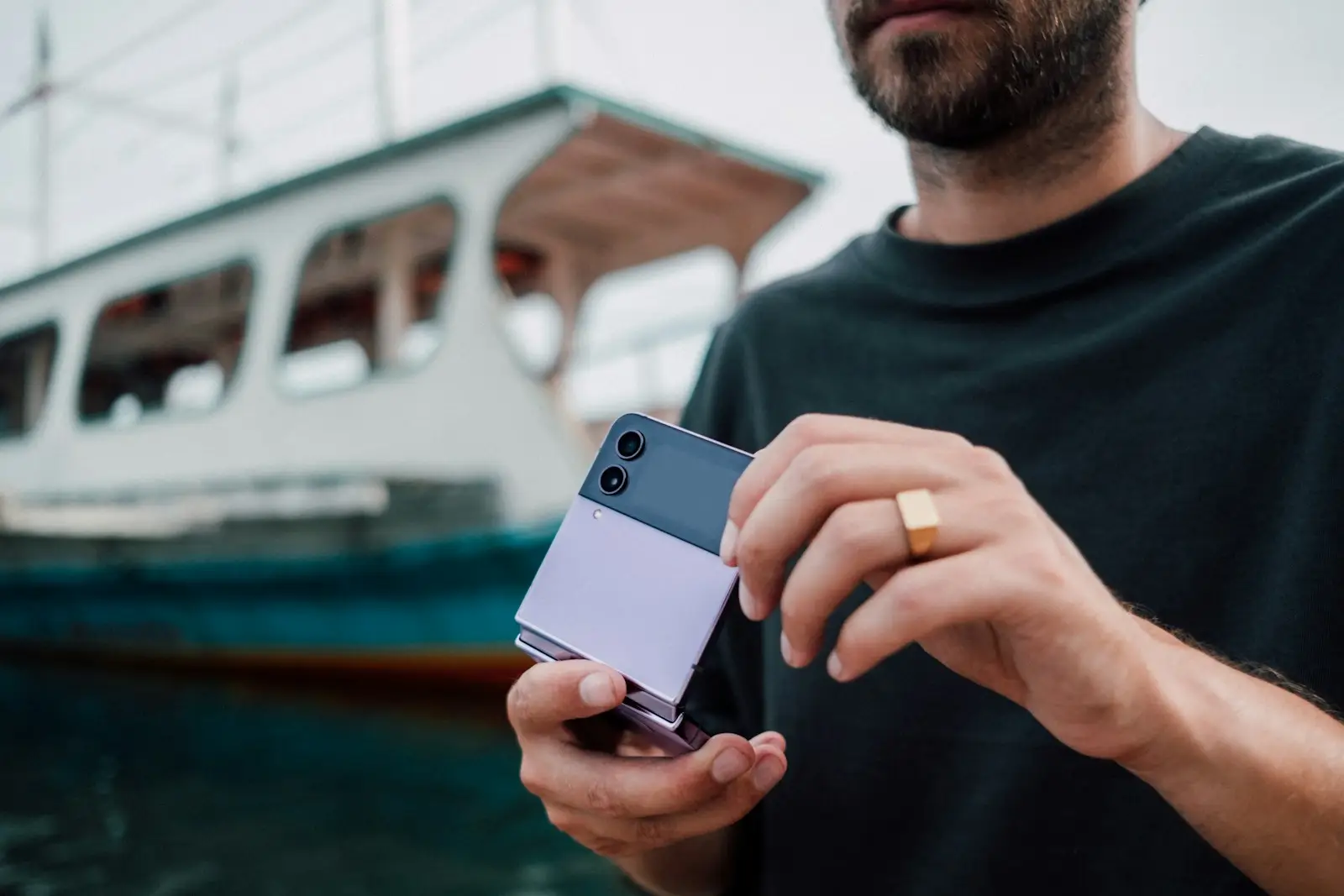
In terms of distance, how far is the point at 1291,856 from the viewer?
0.52 m

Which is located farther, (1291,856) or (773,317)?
(773,317)

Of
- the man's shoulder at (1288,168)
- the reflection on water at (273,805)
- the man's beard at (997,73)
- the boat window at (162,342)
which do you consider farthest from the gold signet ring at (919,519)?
the boat window at (162,342)

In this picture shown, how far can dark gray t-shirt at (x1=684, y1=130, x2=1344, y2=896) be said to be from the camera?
0.74 m

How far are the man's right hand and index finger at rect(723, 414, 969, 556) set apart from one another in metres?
0.18

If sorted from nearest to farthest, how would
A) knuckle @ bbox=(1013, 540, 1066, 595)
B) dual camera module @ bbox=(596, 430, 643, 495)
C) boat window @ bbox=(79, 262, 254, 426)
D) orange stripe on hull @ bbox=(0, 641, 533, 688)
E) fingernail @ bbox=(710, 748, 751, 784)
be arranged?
knuckle @ bbox=(1013, 540, 1066, 595) → fingernail @ bbox=(710, 748, 751, 784) → dual camera module @ bbox=(596, 430, 643, 495) → orange stripe on hull @ bbox=(0, 641, 533, 688) → boat window @ bbox=(79, 262, 254, 426)

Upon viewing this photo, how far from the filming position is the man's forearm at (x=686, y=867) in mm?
827

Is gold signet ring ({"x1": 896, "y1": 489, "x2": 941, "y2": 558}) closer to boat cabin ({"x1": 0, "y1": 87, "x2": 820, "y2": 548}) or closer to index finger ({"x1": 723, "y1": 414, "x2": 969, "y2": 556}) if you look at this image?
index finger ({"x1": 723, "y1": 414, "x2": 969, "y2": 556})

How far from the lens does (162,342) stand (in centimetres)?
658

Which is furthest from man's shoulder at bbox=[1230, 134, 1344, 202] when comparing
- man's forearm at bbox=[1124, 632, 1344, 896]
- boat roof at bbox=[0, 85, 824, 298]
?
boat roof at bbox=[0, 85, 824, 298]

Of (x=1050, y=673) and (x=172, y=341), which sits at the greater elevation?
(x=172, y=341)

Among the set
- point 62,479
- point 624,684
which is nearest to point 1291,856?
point 624,684

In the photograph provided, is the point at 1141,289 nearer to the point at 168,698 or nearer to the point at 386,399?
the point at 386,399

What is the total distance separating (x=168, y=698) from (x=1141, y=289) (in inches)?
212

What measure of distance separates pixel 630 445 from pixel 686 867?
1.34 feet
